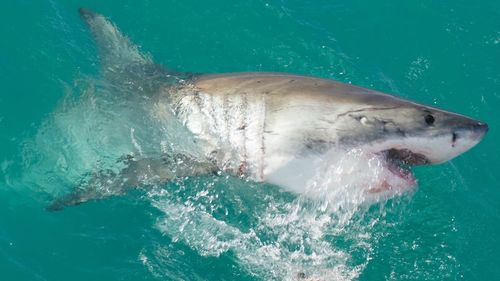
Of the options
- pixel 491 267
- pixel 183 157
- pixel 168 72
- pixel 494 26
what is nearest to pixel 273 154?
pixel 183 157

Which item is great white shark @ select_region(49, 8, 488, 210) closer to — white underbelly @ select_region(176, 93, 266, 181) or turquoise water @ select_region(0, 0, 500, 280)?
white underbelly @ select_region(176, 93, 266, 181)

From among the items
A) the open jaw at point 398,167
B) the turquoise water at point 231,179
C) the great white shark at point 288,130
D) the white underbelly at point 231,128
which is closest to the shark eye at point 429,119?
the great white shark at point 288,130

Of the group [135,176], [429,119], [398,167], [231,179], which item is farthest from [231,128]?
[429,119]

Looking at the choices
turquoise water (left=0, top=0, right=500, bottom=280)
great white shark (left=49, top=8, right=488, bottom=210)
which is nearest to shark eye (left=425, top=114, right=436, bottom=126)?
great white shark (left=49, top=8, right=488, bottom=210)

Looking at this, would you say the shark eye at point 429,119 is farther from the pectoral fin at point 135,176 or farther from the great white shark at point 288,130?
the pectoral fin at point 135,176

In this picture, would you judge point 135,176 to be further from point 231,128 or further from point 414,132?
point 414,132

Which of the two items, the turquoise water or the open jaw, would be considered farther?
the turquoise water

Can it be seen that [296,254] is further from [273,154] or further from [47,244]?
[47,244]
